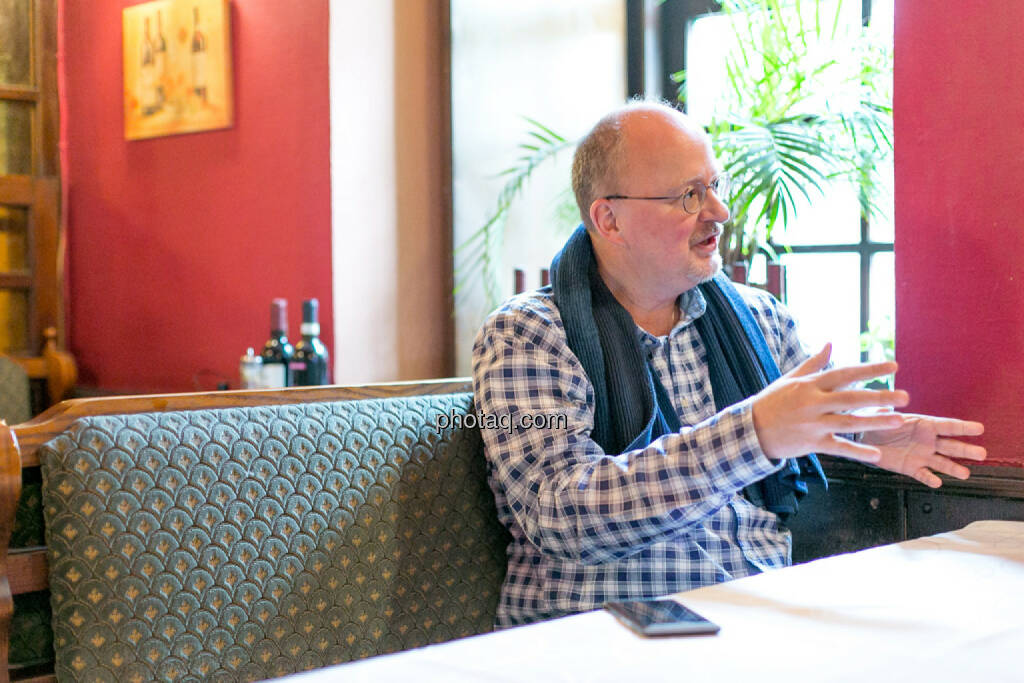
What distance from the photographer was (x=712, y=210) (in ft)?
5.65

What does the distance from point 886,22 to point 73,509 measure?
7.01ft

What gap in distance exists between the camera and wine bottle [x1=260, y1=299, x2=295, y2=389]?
8.89ft

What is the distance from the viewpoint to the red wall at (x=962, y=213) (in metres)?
1.47

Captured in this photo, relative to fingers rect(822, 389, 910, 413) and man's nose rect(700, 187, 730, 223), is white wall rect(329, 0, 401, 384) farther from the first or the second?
fingers rect(822, 389, 910, 413)

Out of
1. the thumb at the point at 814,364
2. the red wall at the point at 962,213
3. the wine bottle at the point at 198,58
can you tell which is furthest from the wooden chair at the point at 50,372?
the thumb at the point at 814,364

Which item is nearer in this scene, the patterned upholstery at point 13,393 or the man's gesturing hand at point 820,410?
the man's gesturing hand at point 820,410

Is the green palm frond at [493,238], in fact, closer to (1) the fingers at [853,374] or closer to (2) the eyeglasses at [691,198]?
(2) the eyeglasses at [691,198]

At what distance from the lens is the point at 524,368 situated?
1527 mm

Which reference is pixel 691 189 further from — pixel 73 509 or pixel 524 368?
pixel 73 509

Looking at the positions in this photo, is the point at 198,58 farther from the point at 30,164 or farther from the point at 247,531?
the point at 247,531

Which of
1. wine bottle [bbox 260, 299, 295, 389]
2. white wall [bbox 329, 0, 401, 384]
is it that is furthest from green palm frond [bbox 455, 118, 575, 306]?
wine bottle [bbox 260, 299, 295, 389]

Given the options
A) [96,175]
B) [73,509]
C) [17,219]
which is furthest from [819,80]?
[17,219]

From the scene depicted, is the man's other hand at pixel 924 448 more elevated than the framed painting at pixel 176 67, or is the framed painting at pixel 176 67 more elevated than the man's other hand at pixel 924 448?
the framed painting at pixel 176 67

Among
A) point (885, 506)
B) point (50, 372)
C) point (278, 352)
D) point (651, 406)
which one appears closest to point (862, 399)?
point (651, 406)
